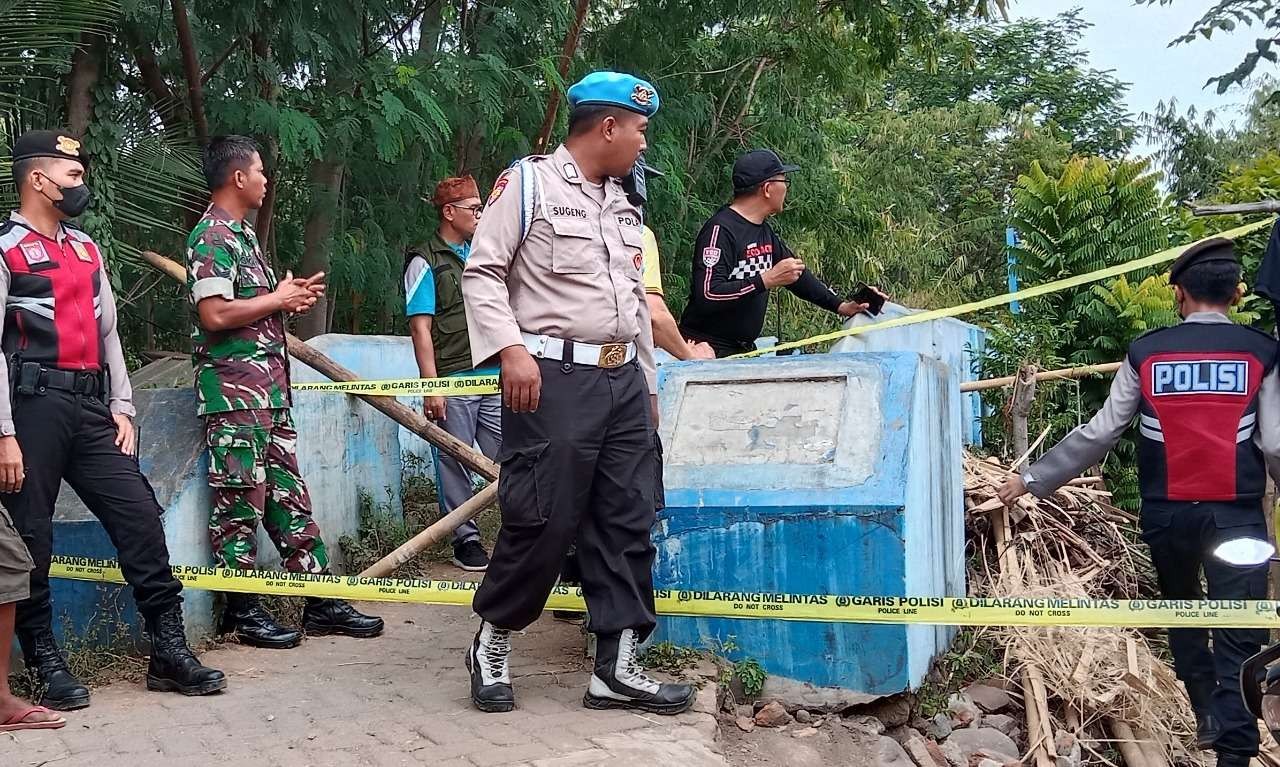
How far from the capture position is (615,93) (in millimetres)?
3436

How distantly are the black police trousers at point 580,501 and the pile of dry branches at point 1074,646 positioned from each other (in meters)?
1.84

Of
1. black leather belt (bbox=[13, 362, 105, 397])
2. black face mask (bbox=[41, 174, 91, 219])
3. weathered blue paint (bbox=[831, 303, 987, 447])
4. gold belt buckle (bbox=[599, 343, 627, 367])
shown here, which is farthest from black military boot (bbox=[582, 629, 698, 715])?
weathered blue paint (bbox=[831, 303, 987, 447])

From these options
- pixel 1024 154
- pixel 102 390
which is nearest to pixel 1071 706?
pixel 102 390

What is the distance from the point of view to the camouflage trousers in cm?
425

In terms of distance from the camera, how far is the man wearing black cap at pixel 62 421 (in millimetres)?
3621

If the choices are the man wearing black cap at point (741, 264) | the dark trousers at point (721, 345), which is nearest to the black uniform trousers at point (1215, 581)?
the man wearing black cap at point (741, 264)

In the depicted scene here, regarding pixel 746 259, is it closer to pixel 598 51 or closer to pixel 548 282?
pixel 548 282

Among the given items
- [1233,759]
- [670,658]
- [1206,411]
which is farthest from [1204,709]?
Answer: [670,658]

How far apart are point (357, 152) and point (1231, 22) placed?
4735 millimetres

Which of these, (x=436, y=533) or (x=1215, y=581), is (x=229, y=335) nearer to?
(x=436, y=533)

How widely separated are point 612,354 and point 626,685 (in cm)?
99

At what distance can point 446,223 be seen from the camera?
219 inches

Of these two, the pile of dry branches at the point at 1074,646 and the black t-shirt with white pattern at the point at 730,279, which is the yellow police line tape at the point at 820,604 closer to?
the pile of dry branches at the point at 1074,646

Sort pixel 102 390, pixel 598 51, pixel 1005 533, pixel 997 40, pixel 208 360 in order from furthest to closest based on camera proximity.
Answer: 1. pixel 997 40
2. pixel 598 51
3. pixel 1005 533
4. pixel 208 360
5. pixel 102 390
